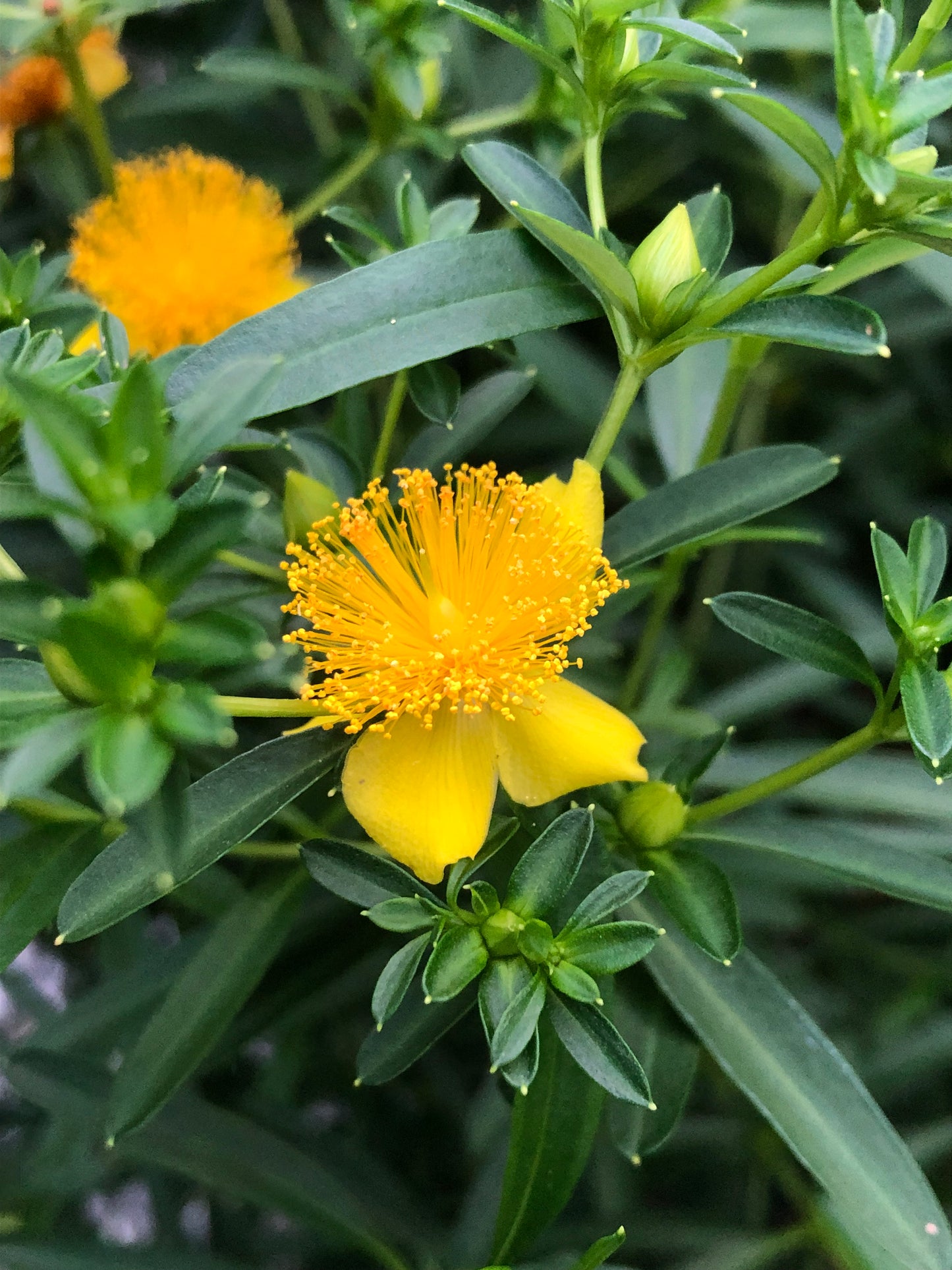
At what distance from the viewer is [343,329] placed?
1.77 feet

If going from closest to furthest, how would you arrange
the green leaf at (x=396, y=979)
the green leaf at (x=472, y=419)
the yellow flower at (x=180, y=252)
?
the green leaf at (x=396, y=979), the green leaf at (x=472, y=419), the yellow flower at (x=180, y=252)

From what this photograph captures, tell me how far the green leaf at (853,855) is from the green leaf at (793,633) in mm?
105

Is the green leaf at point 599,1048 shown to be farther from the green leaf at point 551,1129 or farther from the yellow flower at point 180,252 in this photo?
the yellow flower at point 180,252

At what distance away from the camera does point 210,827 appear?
0.52 meters

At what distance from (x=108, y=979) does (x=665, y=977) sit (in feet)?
1.63

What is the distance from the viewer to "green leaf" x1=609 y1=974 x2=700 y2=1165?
2.00ft

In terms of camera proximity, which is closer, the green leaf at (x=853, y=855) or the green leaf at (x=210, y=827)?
the green leaf at (x=210, y=827)

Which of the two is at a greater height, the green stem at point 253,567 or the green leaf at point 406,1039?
the green stem at point 253,567

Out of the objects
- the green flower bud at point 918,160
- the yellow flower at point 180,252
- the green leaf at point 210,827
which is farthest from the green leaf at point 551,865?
the yellow flower at point 180,252

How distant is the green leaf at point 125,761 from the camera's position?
1.23 ft

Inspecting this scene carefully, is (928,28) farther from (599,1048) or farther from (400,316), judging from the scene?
(599,1048)

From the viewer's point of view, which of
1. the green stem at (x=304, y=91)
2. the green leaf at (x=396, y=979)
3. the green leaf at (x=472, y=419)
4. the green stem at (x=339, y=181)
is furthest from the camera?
the green stem at (x=304, y=91)

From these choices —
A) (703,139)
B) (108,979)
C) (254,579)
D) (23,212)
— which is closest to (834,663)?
(254,579)

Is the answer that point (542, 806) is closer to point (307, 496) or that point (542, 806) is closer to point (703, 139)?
point (307, 496)
